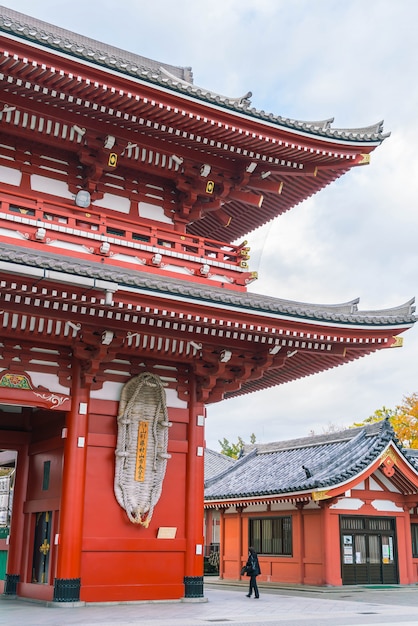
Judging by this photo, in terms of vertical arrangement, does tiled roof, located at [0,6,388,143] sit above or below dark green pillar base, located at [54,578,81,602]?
above

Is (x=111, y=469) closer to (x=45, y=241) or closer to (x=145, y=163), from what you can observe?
(x=45, y=241)

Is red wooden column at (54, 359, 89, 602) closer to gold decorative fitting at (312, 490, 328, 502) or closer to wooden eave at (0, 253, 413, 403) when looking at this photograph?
wooden eave at (0, 253, 413, 403)

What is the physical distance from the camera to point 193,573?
1553cm

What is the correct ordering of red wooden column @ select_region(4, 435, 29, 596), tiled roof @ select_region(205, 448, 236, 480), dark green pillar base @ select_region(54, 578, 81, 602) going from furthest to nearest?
tiled roof @ select_region(205, 448, 236, 480), red wooden column @ select_region(4, 435, 29, 596), dark green pillar base @ select_region(54, 578, 81, 602)

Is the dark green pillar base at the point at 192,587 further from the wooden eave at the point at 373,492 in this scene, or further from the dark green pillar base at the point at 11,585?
the wooden eave at the point at 373,492

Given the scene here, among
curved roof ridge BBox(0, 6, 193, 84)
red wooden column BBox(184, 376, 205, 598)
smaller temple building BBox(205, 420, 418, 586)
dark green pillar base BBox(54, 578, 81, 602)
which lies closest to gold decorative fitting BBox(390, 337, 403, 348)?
red wooden column BBox(184, 376, 205, 598)

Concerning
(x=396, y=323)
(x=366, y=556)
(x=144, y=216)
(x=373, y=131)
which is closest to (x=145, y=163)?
(x=144, y=216)

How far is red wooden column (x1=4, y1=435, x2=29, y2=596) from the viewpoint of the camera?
16.6 metres

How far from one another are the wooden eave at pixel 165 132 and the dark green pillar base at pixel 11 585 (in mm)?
9815

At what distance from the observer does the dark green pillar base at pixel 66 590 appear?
1390 cm

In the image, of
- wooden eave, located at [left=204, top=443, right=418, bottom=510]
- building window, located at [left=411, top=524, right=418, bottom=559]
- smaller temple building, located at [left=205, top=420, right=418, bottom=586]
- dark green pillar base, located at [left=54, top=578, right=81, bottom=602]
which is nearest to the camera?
dark green pillar base, located at [left=54, top=578, right=81, bottom=602]

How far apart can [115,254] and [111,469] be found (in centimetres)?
480

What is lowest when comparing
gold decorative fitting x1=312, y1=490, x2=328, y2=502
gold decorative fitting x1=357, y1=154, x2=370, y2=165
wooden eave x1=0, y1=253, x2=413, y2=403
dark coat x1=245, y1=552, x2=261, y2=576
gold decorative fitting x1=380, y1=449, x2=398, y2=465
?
dark coat x1=245, y1=552, x2=261, y2=576

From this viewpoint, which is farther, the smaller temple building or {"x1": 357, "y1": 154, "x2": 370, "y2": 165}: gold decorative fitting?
the smaller temple building
